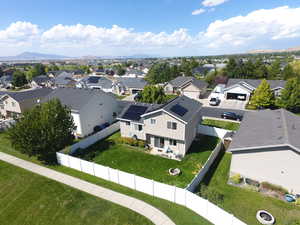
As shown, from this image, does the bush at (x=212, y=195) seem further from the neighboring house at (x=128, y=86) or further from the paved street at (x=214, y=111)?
the neighboring house at (x=128, y=86)

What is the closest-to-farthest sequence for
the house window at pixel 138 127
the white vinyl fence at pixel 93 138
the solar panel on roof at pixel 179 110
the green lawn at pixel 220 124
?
the solar panel on roof at pixel 179 110 < the white vinyl fence at pixel 93 138 < the house window at pixel 138 127 < the green lawn at pixel 220 124

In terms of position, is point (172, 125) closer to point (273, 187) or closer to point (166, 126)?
point (166, 126)

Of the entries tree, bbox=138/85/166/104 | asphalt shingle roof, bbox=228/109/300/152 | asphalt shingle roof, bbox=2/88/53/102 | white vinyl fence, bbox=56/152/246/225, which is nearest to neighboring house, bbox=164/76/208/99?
tree, bbox=138/85/166/104

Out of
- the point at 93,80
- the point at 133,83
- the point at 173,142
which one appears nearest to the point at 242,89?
the point at 173,142

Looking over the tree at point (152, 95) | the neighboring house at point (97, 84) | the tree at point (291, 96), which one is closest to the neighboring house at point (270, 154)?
the tree at point (291, 96)

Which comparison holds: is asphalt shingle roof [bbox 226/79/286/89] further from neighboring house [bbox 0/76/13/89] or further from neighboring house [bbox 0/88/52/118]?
neighboring house [bbox 0/76/13/89]

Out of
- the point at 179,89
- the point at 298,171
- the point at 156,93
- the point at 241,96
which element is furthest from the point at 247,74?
the point at 298,171
